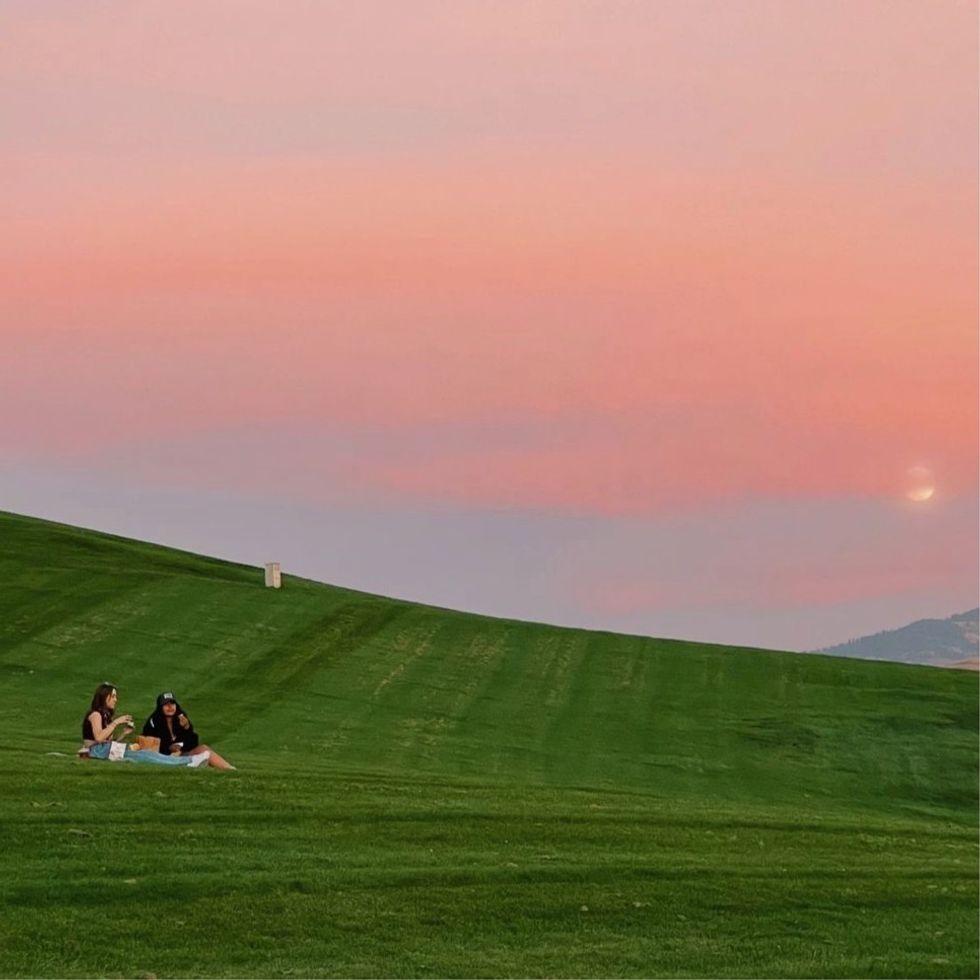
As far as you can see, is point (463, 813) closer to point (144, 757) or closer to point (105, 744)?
point (144, 757)

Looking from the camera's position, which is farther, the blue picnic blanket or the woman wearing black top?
the woman wearing black top

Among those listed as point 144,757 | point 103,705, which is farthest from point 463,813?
point 103,705

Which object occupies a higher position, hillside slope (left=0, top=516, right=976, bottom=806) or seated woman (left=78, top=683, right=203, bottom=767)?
hillside slope (left=0, top=516, right=976, bottom=806)

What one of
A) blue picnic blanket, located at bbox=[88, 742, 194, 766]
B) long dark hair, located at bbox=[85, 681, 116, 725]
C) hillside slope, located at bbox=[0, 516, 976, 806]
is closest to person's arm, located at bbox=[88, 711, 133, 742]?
blue picnic blanket, located at bbox=[88, 742, 194, 766]

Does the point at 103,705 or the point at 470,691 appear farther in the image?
the point at 470,691

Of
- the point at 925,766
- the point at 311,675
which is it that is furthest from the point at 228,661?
the point at 925,766

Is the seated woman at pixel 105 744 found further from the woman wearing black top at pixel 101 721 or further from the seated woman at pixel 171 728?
the seated woman at pixel 171 728

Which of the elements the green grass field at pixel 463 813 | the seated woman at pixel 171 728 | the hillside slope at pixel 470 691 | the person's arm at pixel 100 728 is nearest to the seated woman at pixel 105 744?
the person's arm at pixel 100 728

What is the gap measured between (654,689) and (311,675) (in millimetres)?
11524

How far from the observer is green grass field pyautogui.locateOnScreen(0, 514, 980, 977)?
1662 cm

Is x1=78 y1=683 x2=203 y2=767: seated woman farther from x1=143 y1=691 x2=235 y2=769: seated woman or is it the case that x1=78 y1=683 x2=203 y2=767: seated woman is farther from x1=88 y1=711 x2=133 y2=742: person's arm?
x1=143 y1=691 x2=235 y2=769: seated woman

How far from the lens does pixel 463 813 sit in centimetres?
2275

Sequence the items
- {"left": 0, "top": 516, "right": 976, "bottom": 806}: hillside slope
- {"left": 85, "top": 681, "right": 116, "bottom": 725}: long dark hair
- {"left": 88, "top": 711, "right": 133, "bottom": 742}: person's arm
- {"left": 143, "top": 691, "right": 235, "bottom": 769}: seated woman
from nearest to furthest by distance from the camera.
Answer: {"left": 88, "top": 711, "right": 133, "bottom": 742}: person's arm → {"left": 143, "top": 691, "right": 235, "bottom": 769}: seated woman → {"left": 85, "top": 681, "right": 116, "bottom": 725}: long dark hair → {"left": 0, "top": 516, "right": 976, "bottom": 806}: hillside slope

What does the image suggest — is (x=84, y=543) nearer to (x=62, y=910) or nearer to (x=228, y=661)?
(x=228, y=661)
